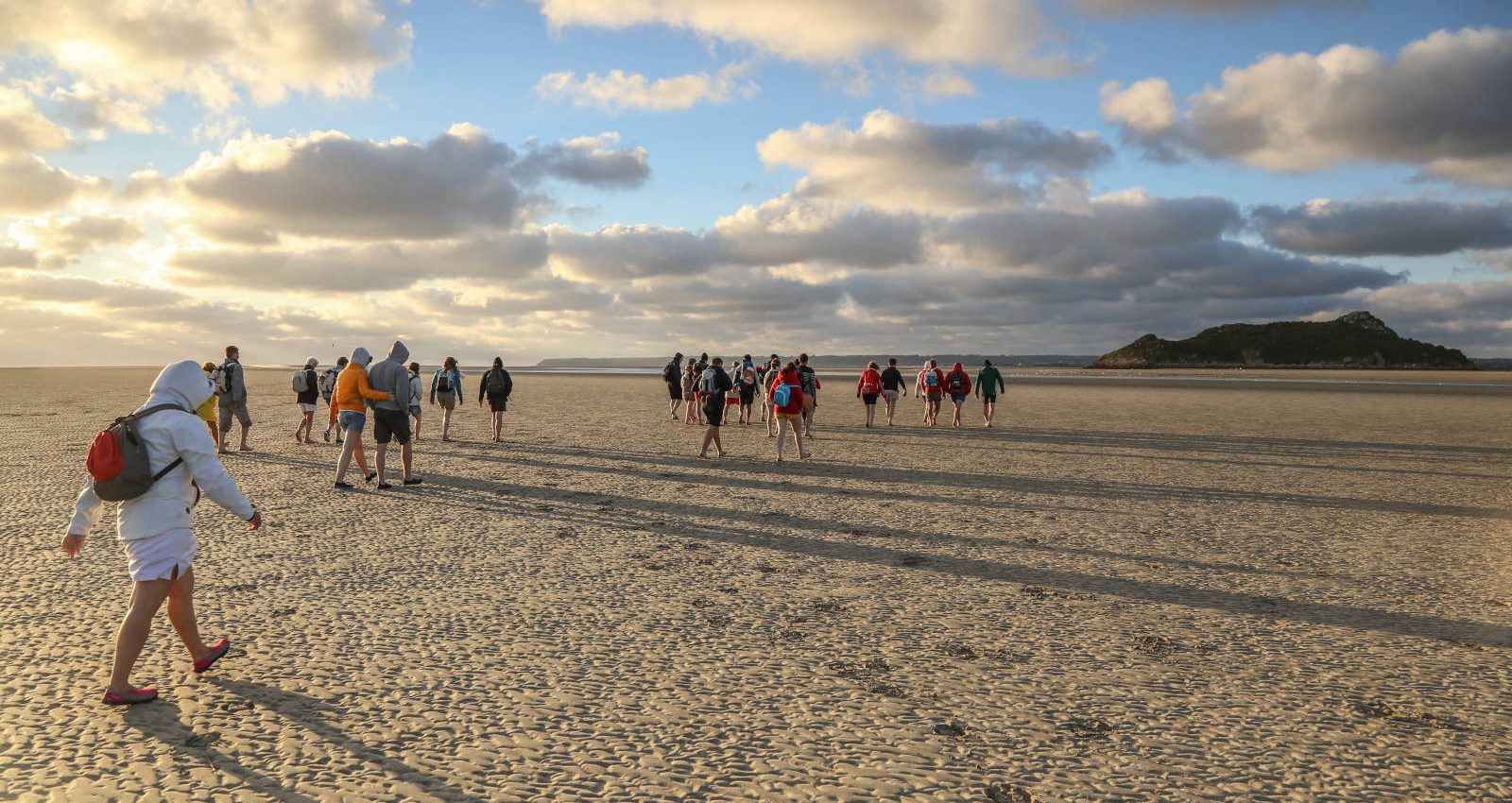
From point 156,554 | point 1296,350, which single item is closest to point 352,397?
point 156,554

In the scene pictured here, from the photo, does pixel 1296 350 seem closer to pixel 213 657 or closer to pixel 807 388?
pixel 807 388

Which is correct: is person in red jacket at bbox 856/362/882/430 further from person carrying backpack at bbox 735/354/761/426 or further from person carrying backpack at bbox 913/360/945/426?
person carrying backpack at bbox 735/354/761/426

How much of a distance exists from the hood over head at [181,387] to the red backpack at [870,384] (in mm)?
17383

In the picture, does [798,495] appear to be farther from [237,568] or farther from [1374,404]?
[1374,404]

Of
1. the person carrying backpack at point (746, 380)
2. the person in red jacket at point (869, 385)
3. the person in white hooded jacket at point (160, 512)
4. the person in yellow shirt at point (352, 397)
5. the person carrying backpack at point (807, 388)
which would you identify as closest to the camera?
the person in white hooded jacket at point (160, 512)

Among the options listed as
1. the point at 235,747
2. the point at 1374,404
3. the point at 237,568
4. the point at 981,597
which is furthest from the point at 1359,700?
the point at 1374,404

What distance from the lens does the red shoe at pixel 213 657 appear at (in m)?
5.19

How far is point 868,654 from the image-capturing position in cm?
573

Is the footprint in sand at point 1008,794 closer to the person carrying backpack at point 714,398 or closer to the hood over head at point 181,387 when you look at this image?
the hood over head at point 181,387

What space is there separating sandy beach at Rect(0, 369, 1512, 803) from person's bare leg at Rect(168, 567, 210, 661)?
0.29 meters

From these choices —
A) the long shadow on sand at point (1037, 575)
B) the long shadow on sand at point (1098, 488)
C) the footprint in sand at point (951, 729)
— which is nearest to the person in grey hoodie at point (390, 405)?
the long shadow on sand at point (1037, 575)

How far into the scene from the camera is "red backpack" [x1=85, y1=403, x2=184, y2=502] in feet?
14.7

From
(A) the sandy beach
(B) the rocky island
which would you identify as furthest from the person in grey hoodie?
(B) the rocky island

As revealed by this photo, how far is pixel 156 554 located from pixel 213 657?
0.92 meters
